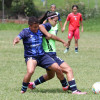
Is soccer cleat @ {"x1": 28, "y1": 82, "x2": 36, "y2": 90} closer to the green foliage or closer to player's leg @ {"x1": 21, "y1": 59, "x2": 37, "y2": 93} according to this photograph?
player's leg @ {"x1": 21, "y1": 59, "x2": 37, "y2": 93}

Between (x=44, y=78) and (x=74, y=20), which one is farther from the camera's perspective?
(x=74, y=20)

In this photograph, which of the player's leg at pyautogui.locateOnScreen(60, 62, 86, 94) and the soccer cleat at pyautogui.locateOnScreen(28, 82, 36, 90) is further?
the soccer cleat at pyautogui.locateOnScreen(28, 82, 36, 90)

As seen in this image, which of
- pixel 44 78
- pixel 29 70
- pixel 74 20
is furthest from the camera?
pixel 74 20

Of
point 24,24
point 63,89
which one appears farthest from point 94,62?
point 24,24

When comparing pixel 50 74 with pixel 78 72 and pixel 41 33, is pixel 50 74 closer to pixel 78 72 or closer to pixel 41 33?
pixel 41 33

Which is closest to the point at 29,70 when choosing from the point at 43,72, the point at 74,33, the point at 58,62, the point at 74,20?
the point at 58,62

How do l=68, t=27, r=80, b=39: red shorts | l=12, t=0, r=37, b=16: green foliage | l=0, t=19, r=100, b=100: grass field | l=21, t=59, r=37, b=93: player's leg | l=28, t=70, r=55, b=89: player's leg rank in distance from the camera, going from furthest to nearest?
l=12, t=0, r=37, b=16: green foliage, l=68, t=27, r=80, b=39: red shorts, l=28, t=70, r=55, b=89: player's leg, l=21, t=59, r=37, b=93: player's leg, l=0, t=19, r=100, b=100: grass field

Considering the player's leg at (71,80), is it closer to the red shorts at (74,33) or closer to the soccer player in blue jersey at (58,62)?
the soccer player in blue jersey at (58,62)

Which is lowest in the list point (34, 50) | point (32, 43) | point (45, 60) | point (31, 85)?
point (31, 85)

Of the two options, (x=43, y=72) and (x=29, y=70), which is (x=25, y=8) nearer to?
(x=43, y=72)

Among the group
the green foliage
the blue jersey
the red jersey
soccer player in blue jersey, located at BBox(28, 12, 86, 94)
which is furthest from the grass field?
the green foliage

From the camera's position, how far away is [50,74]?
24.3ft

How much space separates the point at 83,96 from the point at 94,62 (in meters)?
5.61

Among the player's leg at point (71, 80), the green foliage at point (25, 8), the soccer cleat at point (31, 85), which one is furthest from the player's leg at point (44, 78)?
the green foliage at point (25, 8)
